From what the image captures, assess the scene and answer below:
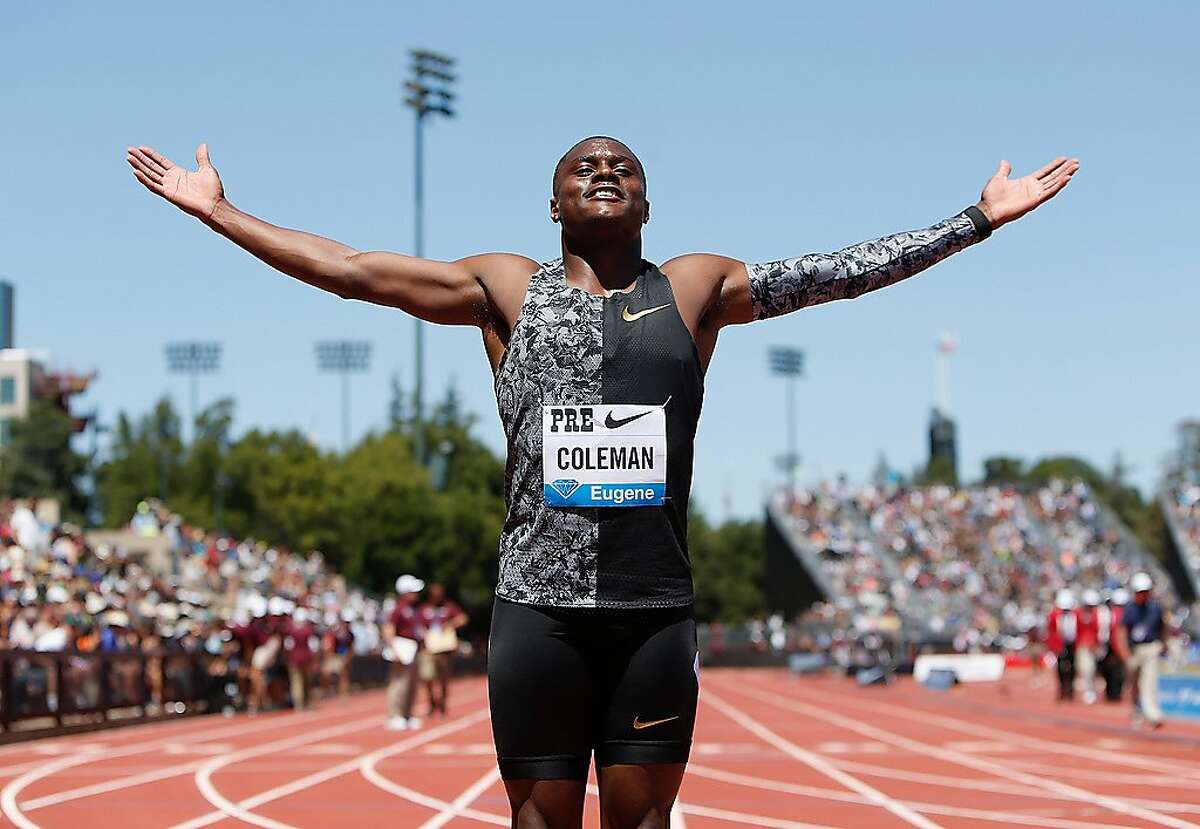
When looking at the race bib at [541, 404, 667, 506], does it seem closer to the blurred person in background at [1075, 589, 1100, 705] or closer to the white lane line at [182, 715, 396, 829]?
the white lane line at [182, 715, 396, 829]

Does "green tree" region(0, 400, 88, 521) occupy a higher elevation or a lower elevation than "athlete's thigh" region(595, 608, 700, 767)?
higher

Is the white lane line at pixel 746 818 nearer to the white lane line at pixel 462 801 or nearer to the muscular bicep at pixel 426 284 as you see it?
the white lane line at pixel 462 801

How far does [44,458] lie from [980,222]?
74.2m

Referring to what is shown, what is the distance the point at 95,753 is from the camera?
18156mm

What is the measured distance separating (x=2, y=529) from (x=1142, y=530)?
97.1 meters

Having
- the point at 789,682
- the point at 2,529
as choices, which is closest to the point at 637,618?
the point at 2,529

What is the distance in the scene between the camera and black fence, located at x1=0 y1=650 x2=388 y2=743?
19719mm

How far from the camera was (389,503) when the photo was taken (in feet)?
221

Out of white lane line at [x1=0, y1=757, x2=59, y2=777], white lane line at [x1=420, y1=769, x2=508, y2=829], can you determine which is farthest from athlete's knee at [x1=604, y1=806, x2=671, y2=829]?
white lane line at [x1=0, y1=757, x2=59, y2=777]

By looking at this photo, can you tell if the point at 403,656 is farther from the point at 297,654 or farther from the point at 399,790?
the point at 399,790

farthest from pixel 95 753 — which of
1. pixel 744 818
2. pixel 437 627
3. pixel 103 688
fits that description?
pixel 744 818

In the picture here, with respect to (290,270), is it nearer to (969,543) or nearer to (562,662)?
(562,662)

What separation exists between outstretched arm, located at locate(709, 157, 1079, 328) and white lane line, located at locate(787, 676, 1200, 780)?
10546mm

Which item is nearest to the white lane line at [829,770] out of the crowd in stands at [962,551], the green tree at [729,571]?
the crowd in stands at [962,551]
